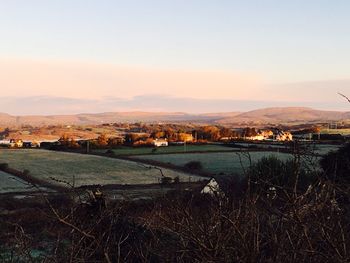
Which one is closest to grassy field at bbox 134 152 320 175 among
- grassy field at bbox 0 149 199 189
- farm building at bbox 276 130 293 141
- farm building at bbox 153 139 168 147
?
grassy field at bbox 0 149 199 189

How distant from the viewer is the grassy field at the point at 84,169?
5278 centimetres

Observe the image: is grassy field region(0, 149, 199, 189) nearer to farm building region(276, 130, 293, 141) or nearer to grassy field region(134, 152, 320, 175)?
grassy field region(134, 152, 320, 175)

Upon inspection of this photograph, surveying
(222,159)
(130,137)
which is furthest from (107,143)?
(222,159)

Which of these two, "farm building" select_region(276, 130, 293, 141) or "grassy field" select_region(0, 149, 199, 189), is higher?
"farm building" select_region(276, 130, 293, 141)

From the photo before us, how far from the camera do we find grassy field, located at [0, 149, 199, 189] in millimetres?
52781

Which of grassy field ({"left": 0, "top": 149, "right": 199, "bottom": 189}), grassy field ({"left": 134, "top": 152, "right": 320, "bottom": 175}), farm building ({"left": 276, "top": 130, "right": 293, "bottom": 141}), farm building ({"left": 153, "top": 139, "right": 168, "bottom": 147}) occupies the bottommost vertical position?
grassy field ({"left": 0, "top": 149, "right": 199, "bottom": 189})

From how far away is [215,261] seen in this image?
3781mm

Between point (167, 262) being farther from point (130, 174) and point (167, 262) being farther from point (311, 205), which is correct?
point (130, 174)

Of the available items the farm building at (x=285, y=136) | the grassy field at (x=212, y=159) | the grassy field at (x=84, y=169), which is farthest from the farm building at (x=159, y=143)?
the farm building at (x=285, y=136)

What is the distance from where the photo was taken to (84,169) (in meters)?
60.2

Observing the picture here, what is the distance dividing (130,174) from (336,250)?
5289cm

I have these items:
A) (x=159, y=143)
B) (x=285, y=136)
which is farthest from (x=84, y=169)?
(x=285, y=136)

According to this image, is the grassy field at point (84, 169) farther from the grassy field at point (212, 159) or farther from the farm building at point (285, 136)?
the farm building at point (285, 136)

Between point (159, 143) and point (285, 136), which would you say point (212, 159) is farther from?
point (285, 136)
